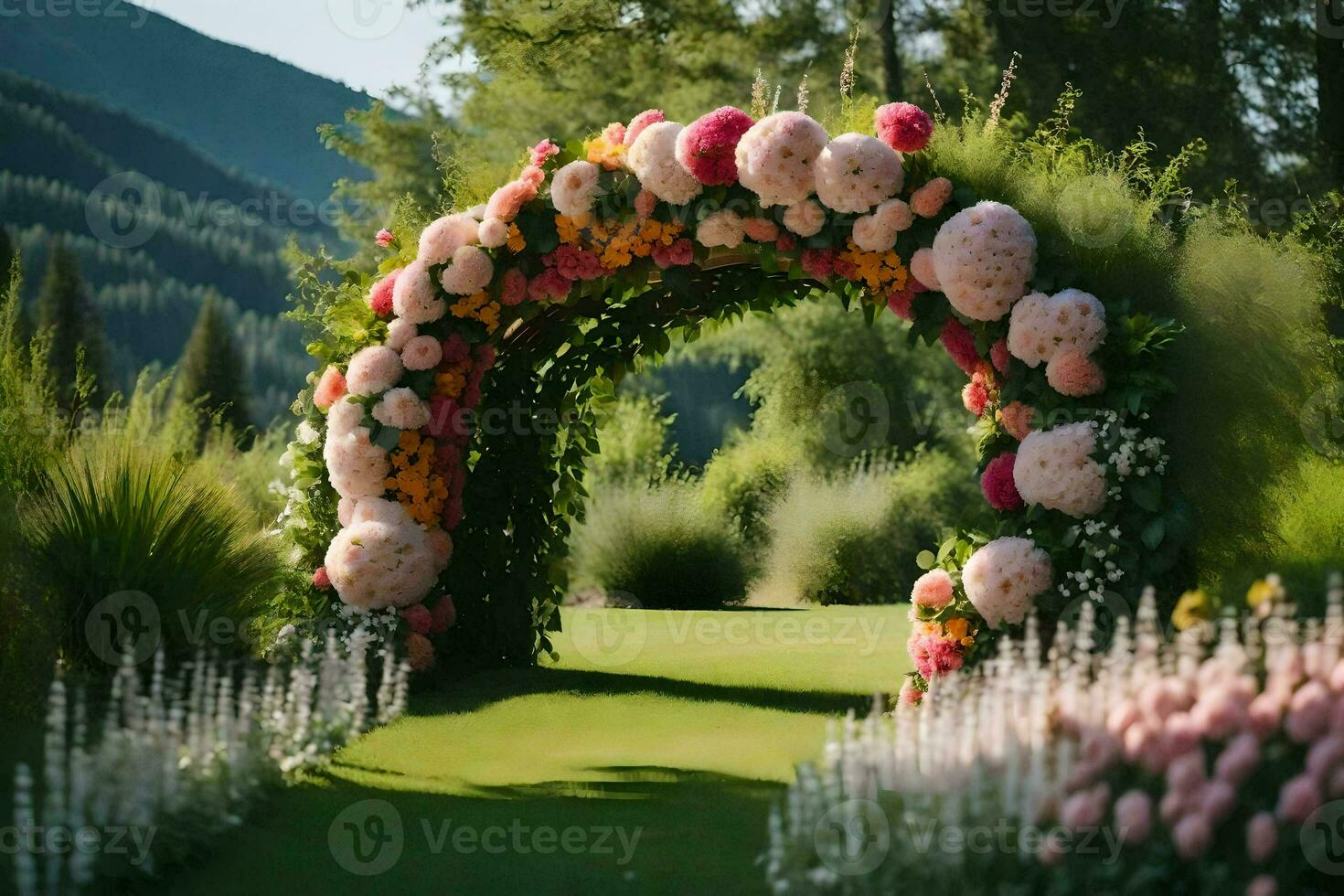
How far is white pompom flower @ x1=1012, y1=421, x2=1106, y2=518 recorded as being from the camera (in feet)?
18.5

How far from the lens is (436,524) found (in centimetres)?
744

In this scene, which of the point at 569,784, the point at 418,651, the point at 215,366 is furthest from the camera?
the point at 215,366

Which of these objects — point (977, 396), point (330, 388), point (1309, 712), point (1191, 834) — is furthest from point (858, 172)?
point (1191, 834)

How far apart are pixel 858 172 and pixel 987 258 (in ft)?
2.39

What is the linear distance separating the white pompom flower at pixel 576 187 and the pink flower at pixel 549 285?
360 mm

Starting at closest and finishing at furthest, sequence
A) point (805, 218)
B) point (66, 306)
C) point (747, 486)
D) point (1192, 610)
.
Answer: point (1192, 610), point (805, 218), point (747, 486), point (66, 306)

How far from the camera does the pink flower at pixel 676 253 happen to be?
22.3 feet

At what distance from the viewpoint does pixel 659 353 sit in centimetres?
775

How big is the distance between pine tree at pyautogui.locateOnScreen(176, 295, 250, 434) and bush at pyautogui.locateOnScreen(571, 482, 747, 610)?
17538mm

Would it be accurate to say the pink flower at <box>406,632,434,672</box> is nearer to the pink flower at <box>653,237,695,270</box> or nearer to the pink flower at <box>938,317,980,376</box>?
the pink flower at <box>653,237,695,270</box>

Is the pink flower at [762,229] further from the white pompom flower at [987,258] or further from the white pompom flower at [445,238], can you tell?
the white pompom flower at [445,238]

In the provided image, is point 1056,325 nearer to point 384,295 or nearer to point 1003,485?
point 1003,485

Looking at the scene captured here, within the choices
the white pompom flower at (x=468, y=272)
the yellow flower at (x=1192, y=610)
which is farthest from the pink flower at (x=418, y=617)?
the yellow flower at (x=1192, y=610)

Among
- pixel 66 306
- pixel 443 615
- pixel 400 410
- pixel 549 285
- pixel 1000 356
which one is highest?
pixel 66 306
